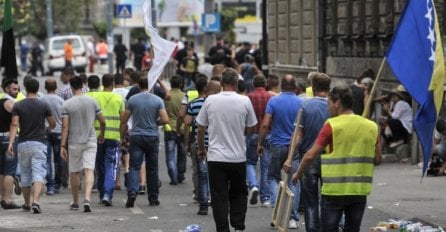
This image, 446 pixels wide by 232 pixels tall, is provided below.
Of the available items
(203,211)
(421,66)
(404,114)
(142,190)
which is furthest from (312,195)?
(404,114)

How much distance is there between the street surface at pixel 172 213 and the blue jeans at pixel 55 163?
0.63 feet

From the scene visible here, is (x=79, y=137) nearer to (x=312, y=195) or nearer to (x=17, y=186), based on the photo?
(x=17, y=186)

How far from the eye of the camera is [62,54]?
179 ft

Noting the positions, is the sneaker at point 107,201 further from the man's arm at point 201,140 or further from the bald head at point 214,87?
the man's arm at point 201,140

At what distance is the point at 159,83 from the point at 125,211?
456cm

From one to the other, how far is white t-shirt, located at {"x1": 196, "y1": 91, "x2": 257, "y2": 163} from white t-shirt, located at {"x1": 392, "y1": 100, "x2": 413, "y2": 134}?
9.77 m

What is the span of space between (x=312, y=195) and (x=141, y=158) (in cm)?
442

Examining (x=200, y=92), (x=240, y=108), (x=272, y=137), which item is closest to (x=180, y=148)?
(x=200, y=92)

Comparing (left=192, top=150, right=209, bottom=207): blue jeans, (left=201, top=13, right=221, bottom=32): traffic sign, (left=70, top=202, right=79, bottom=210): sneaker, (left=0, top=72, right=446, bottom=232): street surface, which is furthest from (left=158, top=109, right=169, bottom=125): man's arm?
(left=201, top=13, right=221, bottom=32): traffic sign

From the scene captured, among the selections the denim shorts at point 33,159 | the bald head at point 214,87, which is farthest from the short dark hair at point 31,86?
the bald head at point 214,87

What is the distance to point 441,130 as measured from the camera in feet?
66.1

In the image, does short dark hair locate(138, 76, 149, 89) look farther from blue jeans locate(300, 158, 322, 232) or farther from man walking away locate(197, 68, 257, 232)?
blue jeans locate(300, 158, 322, 232)

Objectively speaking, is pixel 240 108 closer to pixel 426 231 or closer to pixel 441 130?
pixel 426 231

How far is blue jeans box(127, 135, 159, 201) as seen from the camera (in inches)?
626
